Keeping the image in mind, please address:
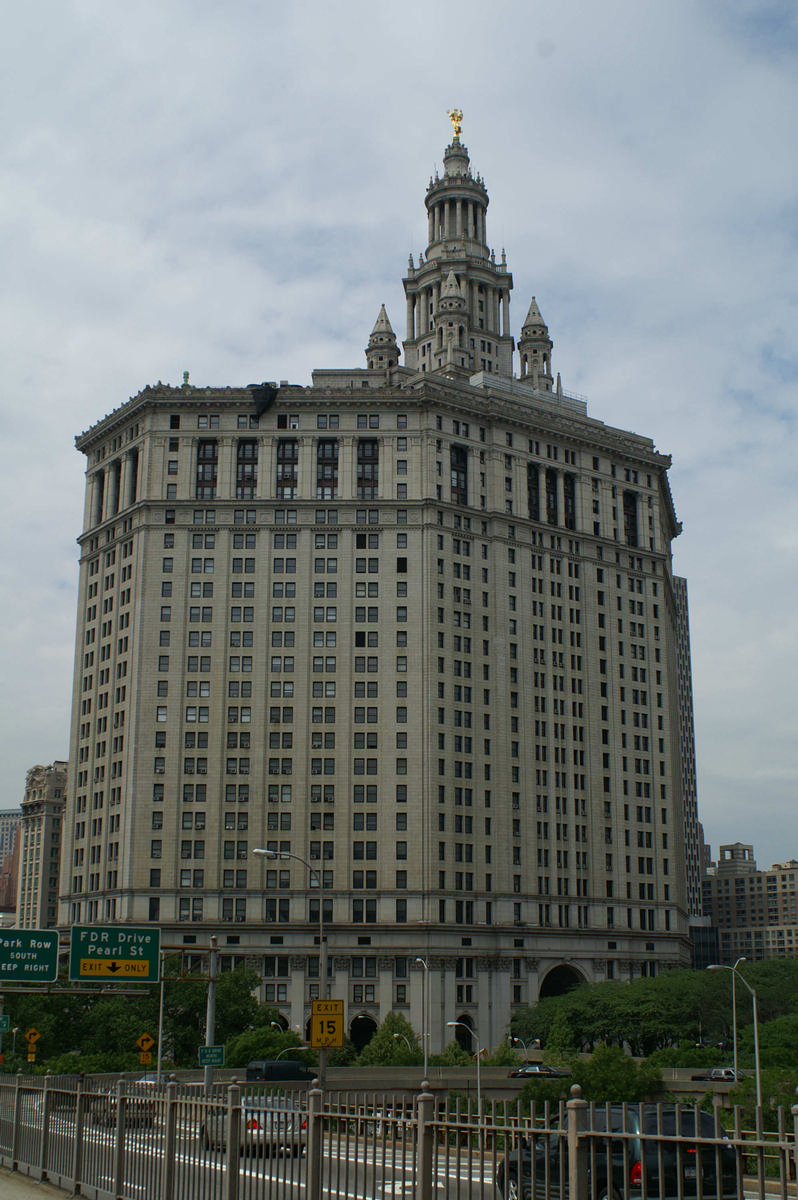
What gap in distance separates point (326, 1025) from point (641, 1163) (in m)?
22.9

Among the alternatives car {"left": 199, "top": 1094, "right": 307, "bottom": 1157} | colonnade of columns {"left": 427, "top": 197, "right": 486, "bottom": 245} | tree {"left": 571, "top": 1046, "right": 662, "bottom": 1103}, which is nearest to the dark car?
tree {"left": 571, "top": 1046, "right": 662, "bottom": 1103}

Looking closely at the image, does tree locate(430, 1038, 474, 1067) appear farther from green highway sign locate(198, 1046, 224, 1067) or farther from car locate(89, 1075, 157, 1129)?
car locate(89, 1075, 157, 1129)

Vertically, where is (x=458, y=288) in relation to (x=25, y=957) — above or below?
above

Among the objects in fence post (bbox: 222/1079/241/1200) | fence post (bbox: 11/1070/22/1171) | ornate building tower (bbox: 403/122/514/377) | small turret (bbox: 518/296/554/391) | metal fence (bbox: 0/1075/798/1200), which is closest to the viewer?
metal fence (bbox: 0/1075/798/1200)

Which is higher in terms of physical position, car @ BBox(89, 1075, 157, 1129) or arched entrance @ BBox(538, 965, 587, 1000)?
car @ BBox(89, 1075, 157, 1129)

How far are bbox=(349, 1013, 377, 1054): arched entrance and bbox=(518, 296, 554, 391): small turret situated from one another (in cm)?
9062

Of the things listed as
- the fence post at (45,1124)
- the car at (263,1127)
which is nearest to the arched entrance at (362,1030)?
the fence post at (45,1124)

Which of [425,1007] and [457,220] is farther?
[457,220]

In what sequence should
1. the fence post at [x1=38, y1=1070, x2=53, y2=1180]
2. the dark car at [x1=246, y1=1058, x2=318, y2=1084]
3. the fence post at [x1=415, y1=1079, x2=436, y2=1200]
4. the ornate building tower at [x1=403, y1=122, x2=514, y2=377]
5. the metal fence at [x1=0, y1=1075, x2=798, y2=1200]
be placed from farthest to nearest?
the ornate building tower at [x1=403, y1=122, x2=514, y2=377], the dark car at [x1=246, y1=1058, x2=318, y2=1084], the fence post at [x1=38, y1=1070, x2=53, y2=1180], the fence post at [x1=415, y1=1079, x2=436, y2=1200], the metal fence at [x1=0, y1=1075, x2=798, y2=1200]

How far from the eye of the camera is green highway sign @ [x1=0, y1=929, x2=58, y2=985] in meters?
44.8

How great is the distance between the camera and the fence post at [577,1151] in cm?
1470

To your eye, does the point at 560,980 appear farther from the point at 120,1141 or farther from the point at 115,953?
the point at 120,1141

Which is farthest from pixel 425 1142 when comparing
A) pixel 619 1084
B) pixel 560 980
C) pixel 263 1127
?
pixel 560 980

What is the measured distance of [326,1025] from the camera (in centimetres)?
3609
